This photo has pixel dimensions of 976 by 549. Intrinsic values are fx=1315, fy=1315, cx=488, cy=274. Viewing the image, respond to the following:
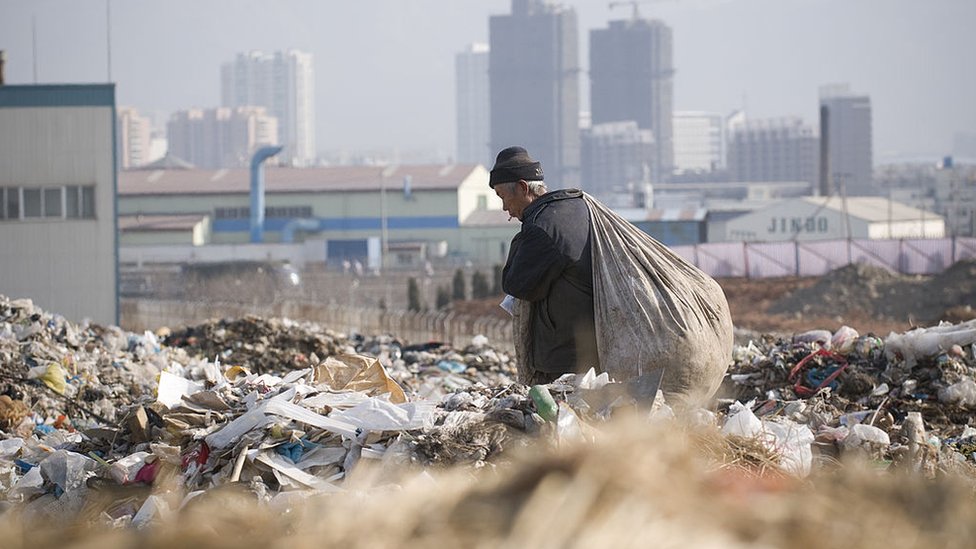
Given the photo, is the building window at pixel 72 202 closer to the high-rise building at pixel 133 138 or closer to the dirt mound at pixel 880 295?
the dirt mound at pixel 880 295

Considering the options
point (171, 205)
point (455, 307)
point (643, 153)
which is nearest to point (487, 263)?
point (171, 205)

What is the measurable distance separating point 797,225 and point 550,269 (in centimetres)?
6647

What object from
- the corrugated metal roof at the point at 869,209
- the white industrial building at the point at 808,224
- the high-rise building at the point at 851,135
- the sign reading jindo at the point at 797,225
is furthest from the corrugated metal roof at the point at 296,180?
the high-rise building at the point at 851,135

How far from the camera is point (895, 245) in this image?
43781 millimetres

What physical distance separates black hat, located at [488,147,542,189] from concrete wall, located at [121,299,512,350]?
34.9 ft

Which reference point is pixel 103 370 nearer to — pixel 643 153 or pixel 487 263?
pixel 487 263

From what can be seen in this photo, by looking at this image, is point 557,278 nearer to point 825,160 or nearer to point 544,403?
point 544,403

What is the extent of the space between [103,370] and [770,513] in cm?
882

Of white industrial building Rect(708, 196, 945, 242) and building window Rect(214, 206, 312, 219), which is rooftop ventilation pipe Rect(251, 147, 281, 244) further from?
white industrial building Rect(708, 196, 945, 242)

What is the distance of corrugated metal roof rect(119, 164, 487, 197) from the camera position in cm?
7169

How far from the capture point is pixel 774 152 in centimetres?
19112

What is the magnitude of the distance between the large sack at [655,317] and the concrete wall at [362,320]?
10.9m

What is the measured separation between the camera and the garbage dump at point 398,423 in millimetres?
4801

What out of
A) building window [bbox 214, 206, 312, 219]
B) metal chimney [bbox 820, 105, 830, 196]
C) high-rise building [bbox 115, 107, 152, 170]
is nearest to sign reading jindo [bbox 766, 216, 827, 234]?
metal chimney [bbox 820, 105, 830, 196]
